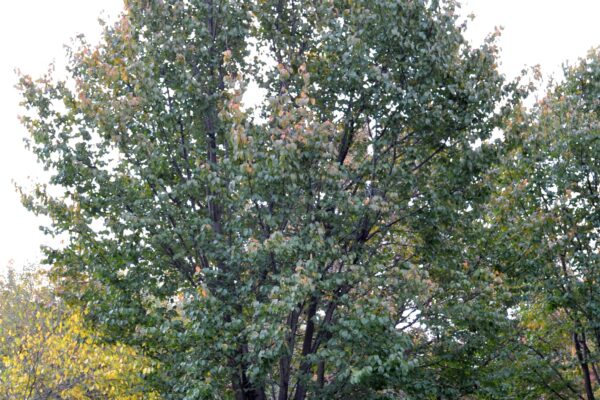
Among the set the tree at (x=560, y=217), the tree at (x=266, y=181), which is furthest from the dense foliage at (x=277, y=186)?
the tree at (x=560, y=217)

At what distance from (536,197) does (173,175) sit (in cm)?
832

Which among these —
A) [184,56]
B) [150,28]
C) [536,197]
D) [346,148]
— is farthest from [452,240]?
[150,28]

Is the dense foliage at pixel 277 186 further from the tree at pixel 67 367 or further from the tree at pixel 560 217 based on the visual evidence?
the tree at pixel 560 217

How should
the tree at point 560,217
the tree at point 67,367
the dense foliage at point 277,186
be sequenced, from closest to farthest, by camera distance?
the dense foliage at point 277,186 < the tree at point 67,367 < the tree at point 560,217

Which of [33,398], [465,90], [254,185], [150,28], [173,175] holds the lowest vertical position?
[33,398]

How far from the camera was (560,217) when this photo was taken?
13.0 m

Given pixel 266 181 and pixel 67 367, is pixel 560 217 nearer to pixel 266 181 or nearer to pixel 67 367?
pixel 266 181

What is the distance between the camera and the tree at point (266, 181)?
319 inches

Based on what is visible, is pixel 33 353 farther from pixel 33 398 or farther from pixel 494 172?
pixel 494 172

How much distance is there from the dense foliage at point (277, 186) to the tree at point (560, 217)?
5.95 feet

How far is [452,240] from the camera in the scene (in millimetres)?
10891

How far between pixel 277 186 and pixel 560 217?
25.6ft

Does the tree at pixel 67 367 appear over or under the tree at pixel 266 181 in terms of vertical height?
under

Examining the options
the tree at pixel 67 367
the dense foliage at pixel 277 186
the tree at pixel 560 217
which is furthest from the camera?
the tree at pixel 560 217
